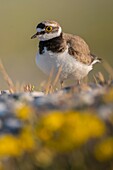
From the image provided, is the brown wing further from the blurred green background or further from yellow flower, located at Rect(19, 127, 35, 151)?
the blurred green background

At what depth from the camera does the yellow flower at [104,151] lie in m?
4.24

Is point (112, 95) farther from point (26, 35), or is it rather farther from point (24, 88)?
point (26, 35)

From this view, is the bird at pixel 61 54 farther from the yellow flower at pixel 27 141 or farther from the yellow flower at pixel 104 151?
the yellow flower at pixel 104 151

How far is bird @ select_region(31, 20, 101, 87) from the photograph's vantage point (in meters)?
9.17

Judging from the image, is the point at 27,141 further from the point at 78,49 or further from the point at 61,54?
the point at 78,49

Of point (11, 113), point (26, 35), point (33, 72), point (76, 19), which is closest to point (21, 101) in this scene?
point (11, 113)

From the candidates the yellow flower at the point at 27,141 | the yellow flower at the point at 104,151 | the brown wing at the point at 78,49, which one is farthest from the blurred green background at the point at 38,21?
the yellow flower at the point at 104,151

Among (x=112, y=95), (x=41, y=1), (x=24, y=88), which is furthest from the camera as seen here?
(x=41, y=1)

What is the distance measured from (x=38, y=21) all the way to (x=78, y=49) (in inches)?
826

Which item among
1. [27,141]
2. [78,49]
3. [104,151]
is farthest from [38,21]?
[104,151]

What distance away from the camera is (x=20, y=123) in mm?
5188

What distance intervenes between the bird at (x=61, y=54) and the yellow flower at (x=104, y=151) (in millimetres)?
4688

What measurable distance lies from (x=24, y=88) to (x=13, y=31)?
21854 millimetres

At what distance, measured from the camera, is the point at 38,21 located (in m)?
30.4
